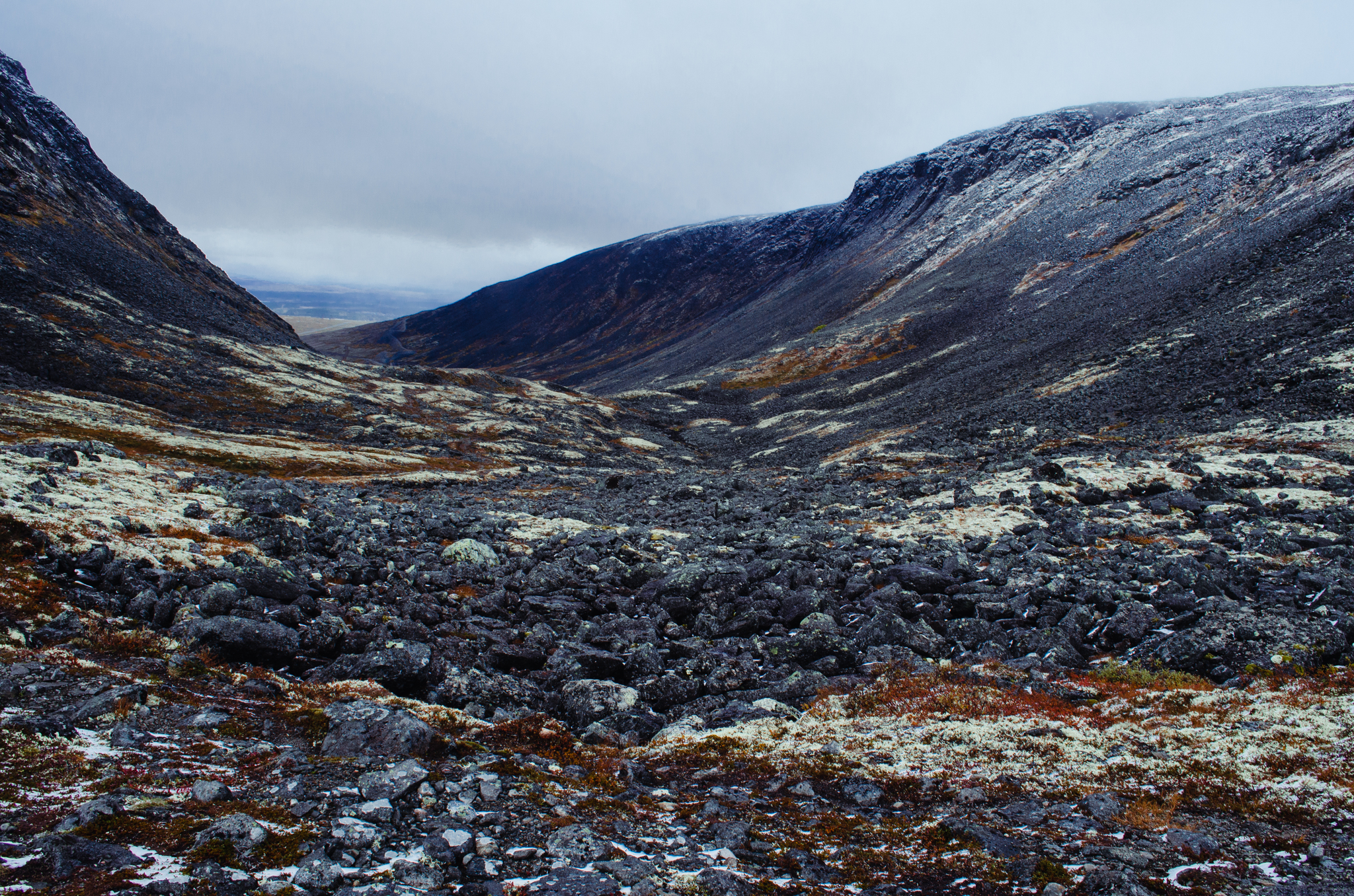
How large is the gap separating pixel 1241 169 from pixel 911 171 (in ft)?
327

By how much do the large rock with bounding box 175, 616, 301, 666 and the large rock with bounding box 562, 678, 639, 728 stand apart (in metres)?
5.24

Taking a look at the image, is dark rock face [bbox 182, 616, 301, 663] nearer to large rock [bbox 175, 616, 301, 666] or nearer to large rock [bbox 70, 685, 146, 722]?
large rock [bbox 175, 616, 301, 666]

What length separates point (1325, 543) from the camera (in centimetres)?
1500

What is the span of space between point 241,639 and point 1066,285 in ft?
338

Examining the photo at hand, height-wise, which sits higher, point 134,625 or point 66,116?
point 66,116

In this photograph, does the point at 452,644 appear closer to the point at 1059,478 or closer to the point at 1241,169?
the point at 1059,478

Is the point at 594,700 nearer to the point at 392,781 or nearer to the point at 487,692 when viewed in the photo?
the point at 487,692

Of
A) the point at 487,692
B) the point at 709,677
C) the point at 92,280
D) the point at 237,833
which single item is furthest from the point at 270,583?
the point at 92,280

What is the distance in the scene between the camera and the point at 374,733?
7.84 m

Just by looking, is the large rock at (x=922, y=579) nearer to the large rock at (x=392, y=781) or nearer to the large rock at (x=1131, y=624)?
the large rock at (x=1131, y=624)

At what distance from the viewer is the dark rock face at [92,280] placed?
63.8 metres

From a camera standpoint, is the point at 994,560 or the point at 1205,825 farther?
the point at 994,560

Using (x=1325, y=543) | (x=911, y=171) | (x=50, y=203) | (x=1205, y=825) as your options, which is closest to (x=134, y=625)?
(x=1205, y=825)

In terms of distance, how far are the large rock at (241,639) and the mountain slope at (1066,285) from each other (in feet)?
159
